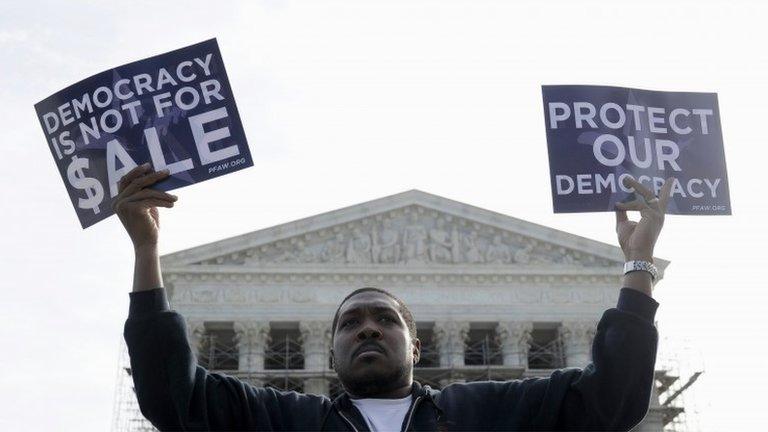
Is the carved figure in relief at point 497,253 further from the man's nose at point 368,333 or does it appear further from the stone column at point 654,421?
the man's nose at point 368,333

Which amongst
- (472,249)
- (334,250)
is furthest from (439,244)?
(334,250)

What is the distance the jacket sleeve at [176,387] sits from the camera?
13.4ft

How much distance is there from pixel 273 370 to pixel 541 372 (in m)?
10.7

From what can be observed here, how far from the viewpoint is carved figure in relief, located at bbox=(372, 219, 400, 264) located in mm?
42656

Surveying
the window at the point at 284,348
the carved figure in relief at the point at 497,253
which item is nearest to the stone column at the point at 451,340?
the carved figure in relief at the point at 497,253

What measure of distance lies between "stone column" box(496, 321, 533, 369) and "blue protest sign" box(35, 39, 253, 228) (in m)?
35.1

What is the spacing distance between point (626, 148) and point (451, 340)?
34832 mm

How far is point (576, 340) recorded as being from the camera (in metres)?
41.6

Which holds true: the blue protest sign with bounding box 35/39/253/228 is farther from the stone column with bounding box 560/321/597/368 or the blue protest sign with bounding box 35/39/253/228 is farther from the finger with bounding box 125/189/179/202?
the stone column with bounding box 560/321/597/368

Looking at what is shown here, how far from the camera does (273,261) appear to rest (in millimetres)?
42625

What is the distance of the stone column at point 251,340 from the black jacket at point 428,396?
36.7 meters

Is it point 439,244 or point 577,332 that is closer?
point 577,332

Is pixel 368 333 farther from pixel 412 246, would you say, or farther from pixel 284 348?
pixel 284 348

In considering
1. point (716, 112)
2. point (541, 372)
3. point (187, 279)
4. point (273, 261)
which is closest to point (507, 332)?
point (541, 372)
